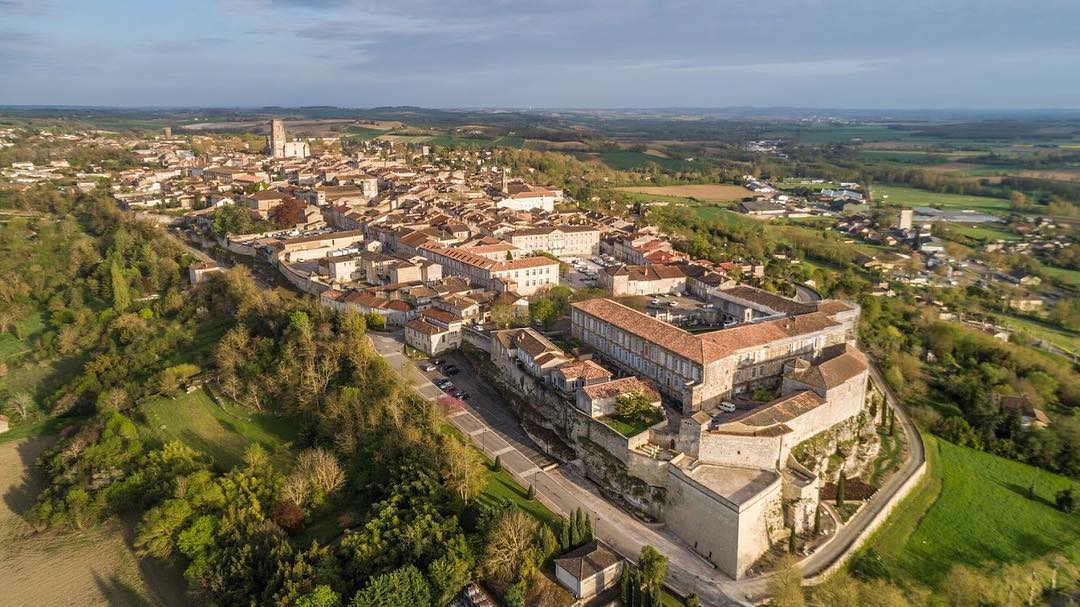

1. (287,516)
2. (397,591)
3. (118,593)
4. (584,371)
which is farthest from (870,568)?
(118,593)

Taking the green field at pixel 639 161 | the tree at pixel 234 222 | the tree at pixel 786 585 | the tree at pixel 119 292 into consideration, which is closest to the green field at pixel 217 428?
the tree at pixel 119 292

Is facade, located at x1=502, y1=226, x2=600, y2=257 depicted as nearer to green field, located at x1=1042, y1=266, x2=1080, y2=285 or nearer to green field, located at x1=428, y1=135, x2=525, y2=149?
green field, located at x1=1042, y1=266, x2=1080, y2=285

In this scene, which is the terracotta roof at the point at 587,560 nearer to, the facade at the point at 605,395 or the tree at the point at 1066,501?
the facade at the point at 605,395

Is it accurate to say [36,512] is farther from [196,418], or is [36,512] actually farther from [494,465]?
[494,465]

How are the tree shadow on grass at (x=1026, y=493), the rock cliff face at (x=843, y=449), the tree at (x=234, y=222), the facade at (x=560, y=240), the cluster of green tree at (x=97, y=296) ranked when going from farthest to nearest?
1. the tree at (x=234, y=222)
2. the facade at (x=560, y=240)
3. the cluster of green tree at (x=97, y=296)
4. the tree shadow on grass at (x=1026, y=493)
5. the rock cliff face at (x=843, y=449)

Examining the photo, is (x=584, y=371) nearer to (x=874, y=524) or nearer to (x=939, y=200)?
(x=874, y=524)

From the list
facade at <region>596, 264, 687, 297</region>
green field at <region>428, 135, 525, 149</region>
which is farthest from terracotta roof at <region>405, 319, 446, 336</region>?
green field at <region>428, 135, 525, 149</region>
